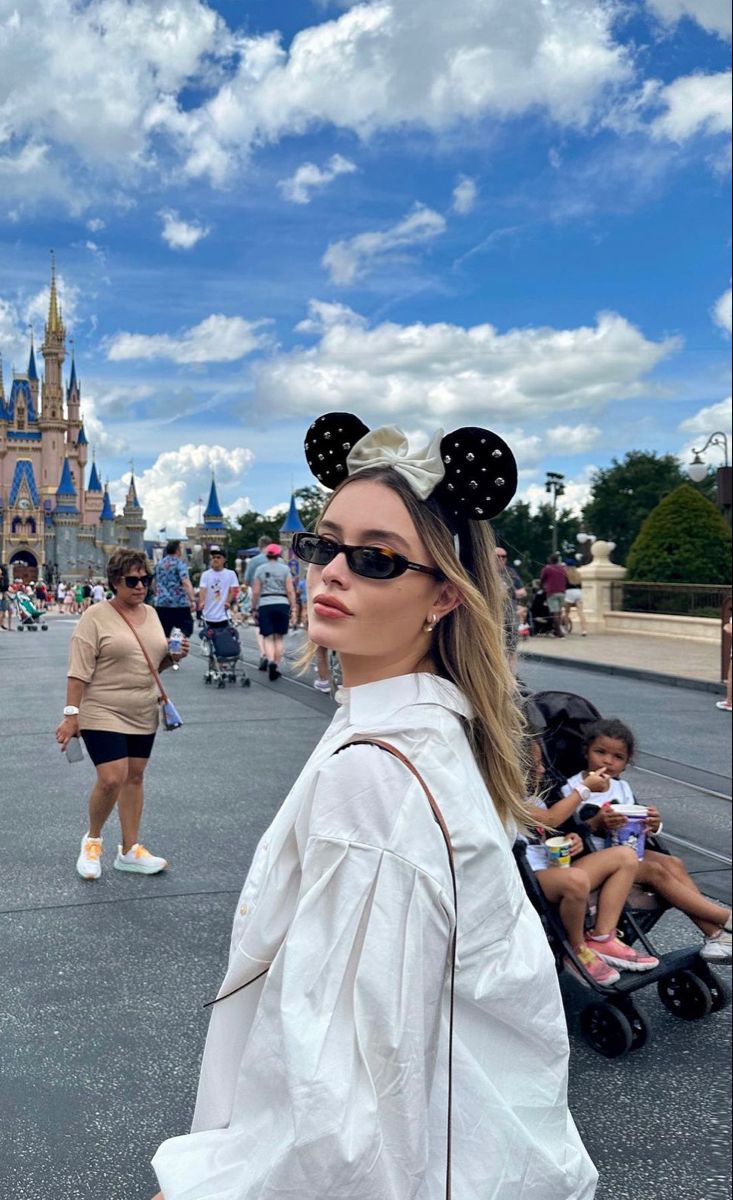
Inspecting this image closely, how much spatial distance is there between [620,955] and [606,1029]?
294mm

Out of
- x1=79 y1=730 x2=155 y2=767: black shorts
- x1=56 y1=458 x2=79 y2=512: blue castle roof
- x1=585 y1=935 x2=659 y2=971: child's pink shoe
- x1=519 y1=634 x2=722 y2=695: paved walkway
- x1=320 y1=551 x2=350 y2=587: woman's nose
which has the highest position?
x1=56 y1=458 x2=79 y2=512: blue castle roof

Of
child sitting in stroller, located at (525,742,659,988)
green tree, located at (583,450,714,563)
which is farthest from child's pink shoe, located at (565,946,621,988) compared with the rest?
green tree, located at (583,450,714,563)

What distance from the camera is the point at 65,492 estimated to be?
21.2 feet

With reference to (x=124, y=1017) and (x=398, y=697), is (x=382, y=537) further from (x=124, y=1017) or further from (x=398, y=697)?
(x=124, y=1017)

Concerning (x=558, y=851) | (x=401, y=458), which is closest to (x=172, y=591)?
(x=558, y=851)

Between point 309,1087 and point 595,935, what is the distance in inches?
106

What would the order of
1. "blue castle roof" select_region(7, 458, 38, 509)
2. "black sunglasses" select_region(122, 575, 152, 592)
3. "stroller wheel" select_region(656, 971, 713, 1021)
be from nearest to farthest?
1. "stroller wheel" select_region(656, 971, 713, 1021)
2. "black sunglasses" select_region(122, 575, 152, 592)
3. "blue castle roof" select_region(7, 458, 38, 509)

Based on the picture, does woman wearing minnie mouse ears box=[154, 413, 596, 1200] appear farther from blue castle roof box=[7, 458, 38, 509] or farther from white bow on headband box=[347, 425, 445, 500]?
blue castle roof box=[7, 458, 38, 509]

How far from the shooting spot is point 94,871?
12.9ft

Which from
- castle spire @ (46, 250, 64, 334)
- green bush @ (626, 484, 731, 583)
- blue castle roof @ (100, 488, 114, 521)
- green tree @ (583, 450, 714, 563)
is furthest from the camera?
green tree @ (583, 450, 714, 563)

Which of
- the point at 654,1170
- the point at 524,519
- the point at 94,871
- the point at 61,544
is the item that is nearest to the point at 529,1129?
the point at 654,1170

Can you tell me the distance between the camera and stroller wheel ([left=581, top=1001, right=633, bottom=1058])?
131 inches

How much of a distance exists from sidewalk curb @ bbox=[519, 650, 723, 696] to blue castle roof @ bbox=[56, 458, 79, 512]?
6796mm

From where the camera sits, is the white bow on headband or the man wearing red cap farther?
the man wearing red cap
